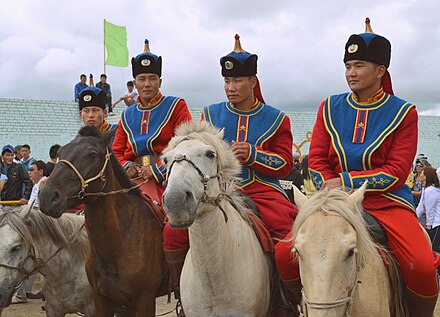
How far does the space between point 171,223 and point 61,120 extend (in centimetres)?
1871

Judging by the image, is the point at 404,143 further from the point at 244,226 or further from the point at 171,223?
the point at 171,223

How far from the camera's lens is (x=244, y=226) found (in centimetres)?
403

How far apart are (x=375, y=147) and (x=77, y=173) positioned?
7.60 feet

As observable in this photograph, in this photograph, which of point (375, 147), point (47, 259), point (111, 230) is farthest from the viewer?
point (47, 259)

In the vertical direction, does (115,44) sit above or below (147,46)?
above

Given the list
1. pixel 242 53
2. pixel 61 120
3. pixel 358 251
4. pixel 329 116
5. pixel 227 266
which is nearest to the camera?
pixel 358 251

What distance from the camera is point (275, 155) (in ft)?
15.3

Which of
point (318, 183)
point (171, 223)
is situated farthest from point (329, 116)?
point (171, 223)

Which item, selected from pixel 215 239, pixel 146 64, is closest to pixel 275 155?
pixel 215 239

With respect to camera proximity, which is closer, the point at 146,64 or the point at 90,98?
the point at 146,64

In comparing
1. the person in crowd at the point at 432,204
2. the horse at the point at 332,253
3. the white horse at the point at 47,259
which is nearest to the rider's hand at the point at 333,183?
the horse at the point at 332,253

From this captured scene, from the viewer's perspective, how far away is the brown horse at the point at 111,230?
425cm

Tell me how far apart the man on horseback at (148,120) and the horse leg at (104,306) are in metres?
1.17

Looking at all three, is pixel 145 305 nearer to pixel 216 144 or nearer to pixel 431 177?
pixel 216 144
